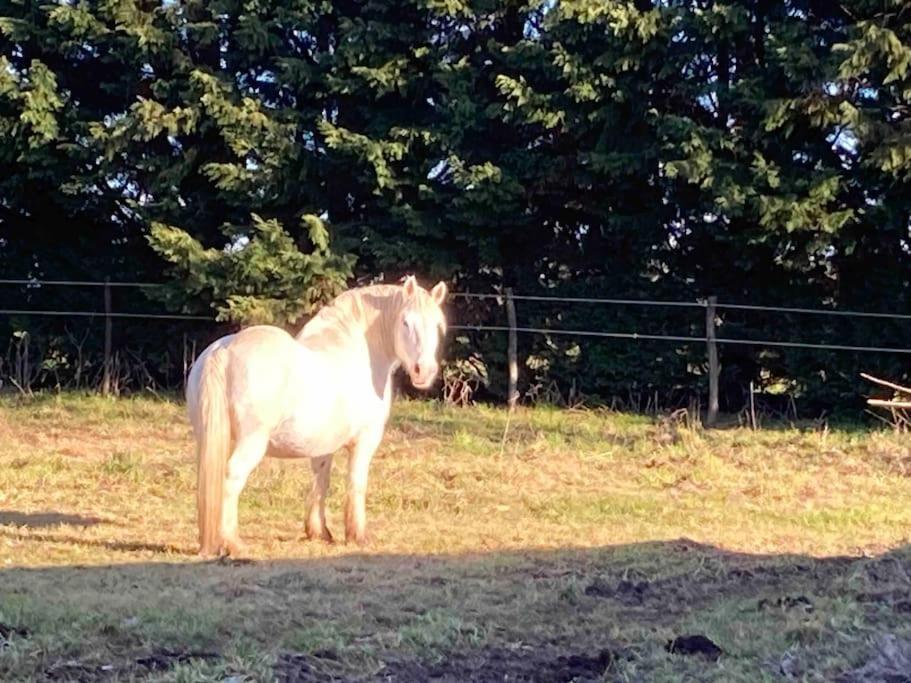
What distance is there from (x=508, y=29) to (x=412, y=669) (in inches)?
448

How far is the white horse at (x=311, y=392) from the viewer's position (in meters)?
6.13

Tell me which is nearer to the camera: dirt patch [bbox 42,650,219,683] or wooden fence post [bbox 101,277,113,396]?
dirt patch [bbox 42,650,219,683]

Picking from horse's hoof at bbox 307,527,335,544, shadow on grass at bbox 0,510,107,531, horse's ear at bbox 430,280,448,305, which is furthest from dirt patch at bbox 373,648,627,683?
shadow on grass at bbox 0,510,107,531

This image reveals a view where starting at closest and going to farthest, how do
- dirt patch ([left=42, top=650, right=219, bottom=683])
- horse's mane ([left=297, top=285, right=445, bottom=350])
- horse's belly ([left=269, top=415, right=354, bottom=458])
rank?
dirt patch ([left=42, top=650, right=219, bottom=683]) → horse's belly ([left=269, top=415, right=354, bottom=458]) → horse's mane ([left=297, top=285, right=445, bottom=350])

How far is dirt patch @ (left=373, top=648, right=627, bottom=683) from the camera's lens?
3.78m

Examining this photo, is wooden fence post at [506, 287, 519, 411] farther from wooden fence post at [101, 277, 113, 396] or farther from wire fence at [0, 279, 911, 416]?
wooden fence post at [101, 277, 113, 396]

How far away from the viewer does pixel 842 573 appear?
528cm

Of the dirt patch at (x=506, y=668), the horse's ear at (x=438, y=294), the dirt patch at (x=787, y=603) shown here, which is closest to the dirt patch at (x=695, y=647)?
the dirt patch at (x=506, y=668)

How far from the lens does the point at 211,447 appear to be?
6.06 meters

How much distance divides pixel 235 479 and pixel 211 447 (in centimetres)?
24

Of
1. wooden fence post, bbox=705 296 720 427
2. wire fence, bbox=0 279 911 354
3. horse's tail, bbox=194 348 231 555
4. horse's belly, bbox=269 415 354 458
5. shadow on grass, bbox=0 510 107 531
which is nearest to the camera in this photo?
horse's tail, bbox=194 348 231 555

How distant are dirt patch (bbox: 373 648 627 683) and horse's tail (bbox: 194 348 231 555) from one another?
2.32 metres

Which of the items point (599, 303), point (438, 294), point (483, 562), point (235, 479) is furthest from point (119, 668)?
point (599, 303)

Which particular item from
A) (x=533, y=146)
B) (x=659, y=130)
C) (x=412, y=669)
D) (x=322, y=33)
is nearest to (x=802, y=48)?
(x=659, y=130)
